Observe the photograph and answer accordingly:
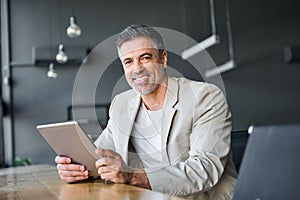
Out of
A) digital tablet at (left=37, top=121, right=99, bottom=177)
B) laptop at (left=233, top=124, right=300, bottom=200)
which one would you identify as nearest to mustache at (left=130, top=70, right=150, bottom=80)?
digital tablet at (left=37, top=121, right=99, bottom=177)

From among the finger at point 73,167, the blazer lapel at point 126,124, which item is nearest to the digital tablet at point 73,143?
the finger at point 73,167

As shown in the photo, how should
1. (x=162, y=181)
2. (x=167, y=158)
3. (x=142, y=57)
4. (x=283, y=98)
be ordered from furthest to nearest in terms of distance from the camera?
1. (x=283, y=98)
2. (x=142, y=57)
3. (x=167, y=158)
4. (x=162, y=181)

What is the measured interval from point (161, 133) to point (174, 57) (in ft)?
23.4

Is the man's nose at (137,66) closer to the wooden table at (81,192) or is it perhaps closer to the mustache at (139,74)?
the mustache at (139,74)

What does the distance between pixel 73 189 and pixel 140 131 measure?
0.49m

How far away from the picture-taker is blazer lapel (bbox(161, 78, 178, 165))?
175 centimetres

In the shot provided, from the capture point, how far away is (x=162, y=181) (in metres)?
1.56

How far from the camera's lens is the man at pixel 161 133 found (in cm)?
157

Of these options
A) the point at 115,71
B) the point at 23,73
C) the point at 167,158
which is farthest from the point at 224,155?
the point at 23,73

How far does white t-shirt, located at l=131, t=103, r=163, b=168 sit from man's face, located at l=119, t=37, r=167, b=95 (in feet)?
0.30

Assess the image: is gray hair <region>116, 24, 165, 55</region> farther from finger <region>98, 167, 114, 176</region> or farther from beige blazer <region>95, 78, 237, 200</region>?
finger <region>98, 167, 114, 176</region>

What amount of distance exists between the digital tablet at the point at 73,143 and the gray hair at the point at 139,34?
0.45 metres

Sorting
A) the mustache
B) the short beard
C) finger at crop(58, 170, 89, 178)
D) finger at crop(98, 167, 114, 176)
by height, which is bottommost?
finger at crop(58, 170, 89, 178)

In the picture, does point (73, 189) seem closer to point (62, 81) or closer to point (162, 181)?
point (162, 181)
